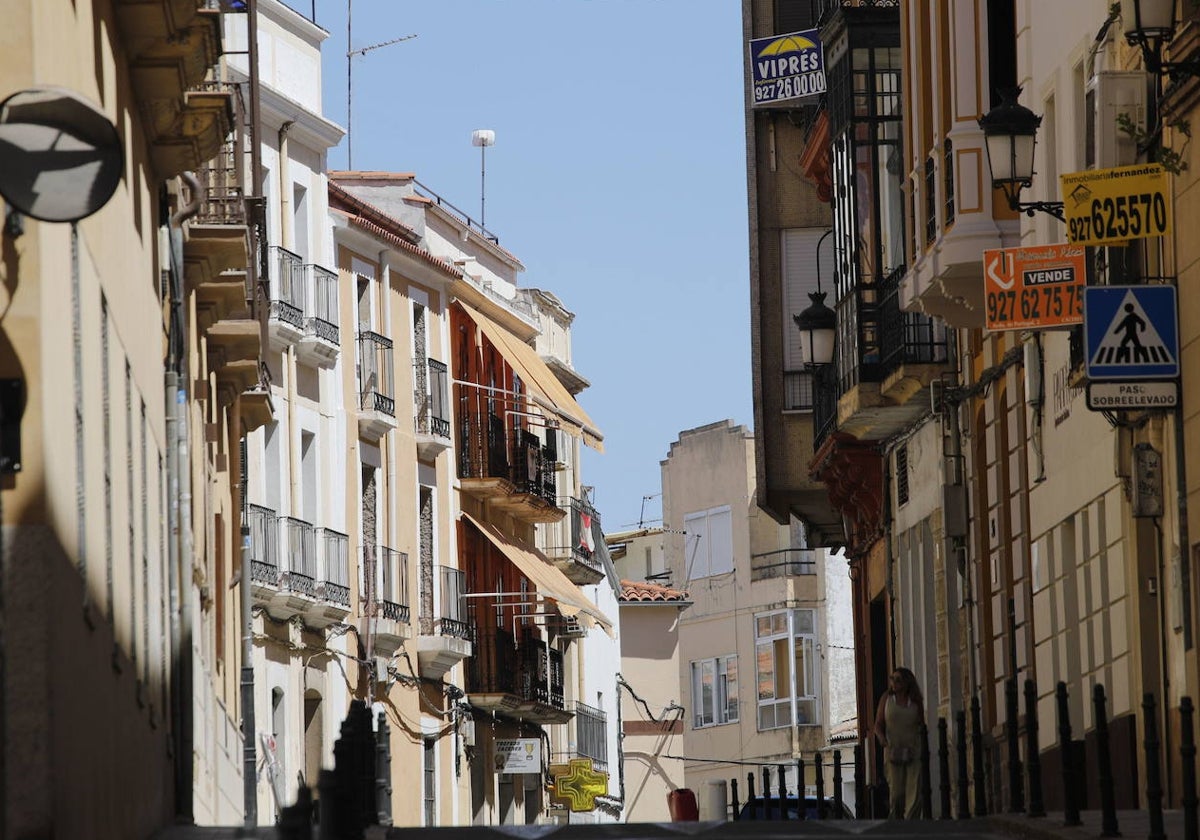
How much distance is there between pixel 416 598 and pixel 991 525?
67.9 feet

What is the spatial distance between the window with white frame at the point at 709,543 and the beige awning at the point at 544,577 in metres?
20.4

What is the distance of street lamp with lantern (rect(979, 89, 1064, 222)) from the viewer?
22953 millimetres

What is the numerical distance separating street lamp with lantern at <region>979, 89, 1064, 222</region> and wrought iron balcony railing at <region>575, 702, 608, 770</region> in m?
40.1

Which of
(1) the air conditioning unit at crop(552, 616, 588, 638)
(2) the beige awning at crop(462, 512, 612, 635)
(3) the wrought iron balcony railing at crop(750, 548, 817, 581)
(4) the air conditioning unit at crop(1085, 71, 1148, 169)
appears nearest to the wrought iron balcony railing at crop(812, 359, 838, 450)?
(4) the air conditioning unit at crop(1085, 71, 1148, 169)

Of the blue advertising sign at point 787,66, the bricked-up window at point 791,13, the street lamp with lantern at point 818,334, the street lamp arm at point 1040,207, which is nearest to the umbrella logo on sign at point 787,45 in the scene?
the blue advertising sign at point 787,66

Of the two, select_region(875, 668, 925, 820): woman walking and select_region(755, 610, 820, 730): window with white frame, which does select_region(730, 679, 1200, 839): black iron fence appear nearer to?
select_region(875, 668, 925, 820): woman walking

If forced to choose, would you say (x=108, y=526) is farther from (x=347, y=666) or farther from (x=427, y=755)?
(x=427, y=755)

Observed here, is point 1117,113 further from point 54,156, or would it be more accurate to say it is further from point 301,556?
point 301,556

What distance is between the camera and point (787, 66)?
40438mm

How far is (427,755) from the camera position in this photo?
4906 centimetres

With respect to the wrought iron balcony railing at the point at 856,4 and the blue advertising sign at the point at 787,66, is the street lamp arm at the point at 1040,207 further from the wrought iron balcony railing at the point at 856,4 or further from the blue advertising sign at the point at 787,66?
the blue advertising sign at the point at 787,66

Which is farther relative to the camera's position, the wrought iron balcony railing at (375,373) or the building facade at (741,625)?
the building facade at (741,625)

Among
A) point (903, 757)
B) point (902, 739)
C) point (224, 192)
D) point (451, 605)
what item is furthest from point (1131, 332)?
point (451, 605)

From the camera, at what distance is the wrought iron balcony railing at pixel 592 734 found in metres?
63.4
